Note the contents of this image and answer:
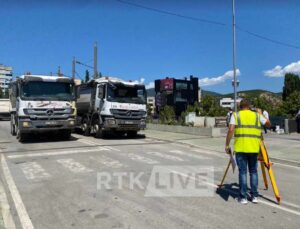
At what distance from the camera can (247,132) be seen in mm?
6332

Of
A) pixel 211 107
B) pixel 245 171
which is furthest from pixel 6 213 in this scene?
pixel 211 107

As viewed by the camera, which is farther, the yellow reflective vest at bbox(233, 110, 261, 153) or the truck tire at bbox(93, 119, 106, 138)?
the truck tire at bbox(93, 119, 106, 138)

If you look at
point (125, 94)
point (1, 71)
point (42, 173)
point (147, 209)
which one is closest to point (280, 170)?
point (147, 209)

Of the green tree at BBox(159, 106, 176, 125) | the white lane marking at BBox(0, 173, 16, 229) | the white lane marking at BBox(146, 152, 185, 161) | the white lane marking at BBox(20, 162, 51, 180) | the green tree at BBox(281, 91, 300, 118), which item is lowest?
the white lane marking at BBox(0, 173, 16, 229)

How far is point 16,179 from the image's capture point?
834 cm

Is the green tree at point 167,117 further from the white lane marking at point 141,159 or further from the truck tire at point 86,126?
the white lane marking at point 141,159

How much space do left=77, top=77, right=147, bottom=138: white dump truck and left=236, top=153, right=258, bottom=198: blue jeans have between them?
38.2 feet

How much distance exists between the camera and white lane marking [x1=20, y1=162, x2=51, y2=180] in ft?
28.0

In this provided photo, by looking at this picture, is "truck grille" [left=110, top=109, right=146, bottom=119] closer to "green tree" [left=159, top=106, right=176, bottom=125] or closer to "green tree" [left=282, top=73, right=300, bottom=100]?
"green tree" [left=159, top=106, right=176, bottom=125]

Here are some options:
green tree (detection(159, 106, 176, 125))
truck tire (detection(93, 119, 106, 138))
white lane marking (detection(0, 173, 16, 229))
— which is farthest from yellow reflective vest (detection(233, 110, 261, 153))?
green tree (detection(159, 106, 176, 125))

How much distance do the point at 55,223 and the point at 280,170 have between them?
684 centimetres

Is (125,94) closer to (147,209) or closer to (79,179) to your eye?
(79,179)

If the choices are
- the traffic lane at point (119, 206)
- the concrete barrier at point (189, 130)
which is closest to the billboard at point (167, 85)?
the concrete barrier at point (189, 130)

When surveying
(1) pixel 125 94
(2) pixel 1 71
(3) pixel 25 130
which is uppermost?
(2) pixel 1 71
